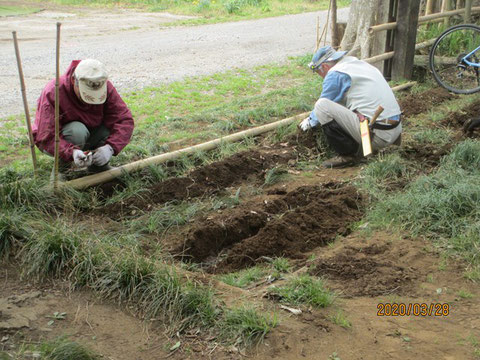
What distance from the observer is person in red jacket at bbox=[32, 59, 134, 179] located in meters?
4.87

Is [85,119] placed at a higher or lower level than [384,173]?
higher

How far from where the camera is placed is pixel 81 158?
4910 mm

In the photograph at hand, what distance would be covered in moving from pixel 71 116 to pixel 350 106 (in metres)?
2.82

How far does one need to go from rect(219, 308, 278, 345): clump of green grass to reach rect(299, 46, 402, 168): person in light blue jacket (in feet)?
10.4

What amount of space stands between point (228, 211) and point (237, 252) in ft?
2.07

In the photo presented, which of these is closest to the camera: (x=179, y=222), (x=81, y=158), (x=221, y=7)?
(x=179, y=222)

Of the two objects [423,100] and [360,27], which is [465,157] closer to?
[423,100]

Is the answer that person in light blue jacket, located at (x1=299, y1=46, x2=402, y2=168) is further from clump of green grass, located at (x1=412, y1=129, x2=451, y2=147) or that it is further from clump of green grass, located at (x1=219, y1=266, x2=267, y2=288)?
clump of green grass, located at (x1=219, y1=266, x2=267, y2=288)

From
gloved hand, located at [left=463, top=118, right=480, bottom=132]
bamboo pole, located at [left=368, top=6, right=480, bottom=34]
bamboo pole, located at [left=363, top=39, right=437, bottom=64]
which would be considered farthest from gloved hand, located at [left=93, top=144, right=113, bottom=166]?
bamboo pole, located at [left=368, top=6, right=480, bottom=34]

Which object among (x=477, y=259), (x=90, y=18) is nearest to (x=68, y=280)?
(x=477, y=259)

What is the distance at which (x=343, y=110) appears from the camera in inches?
231

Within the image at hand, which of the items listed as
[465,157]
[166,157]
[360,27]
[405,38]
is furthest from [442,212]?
[360,27]

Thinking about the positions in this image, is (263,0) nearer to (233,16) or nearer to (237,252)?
(233,16)

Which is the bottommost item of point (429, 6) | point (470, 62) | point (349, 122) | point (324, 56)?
point (349, 122)
